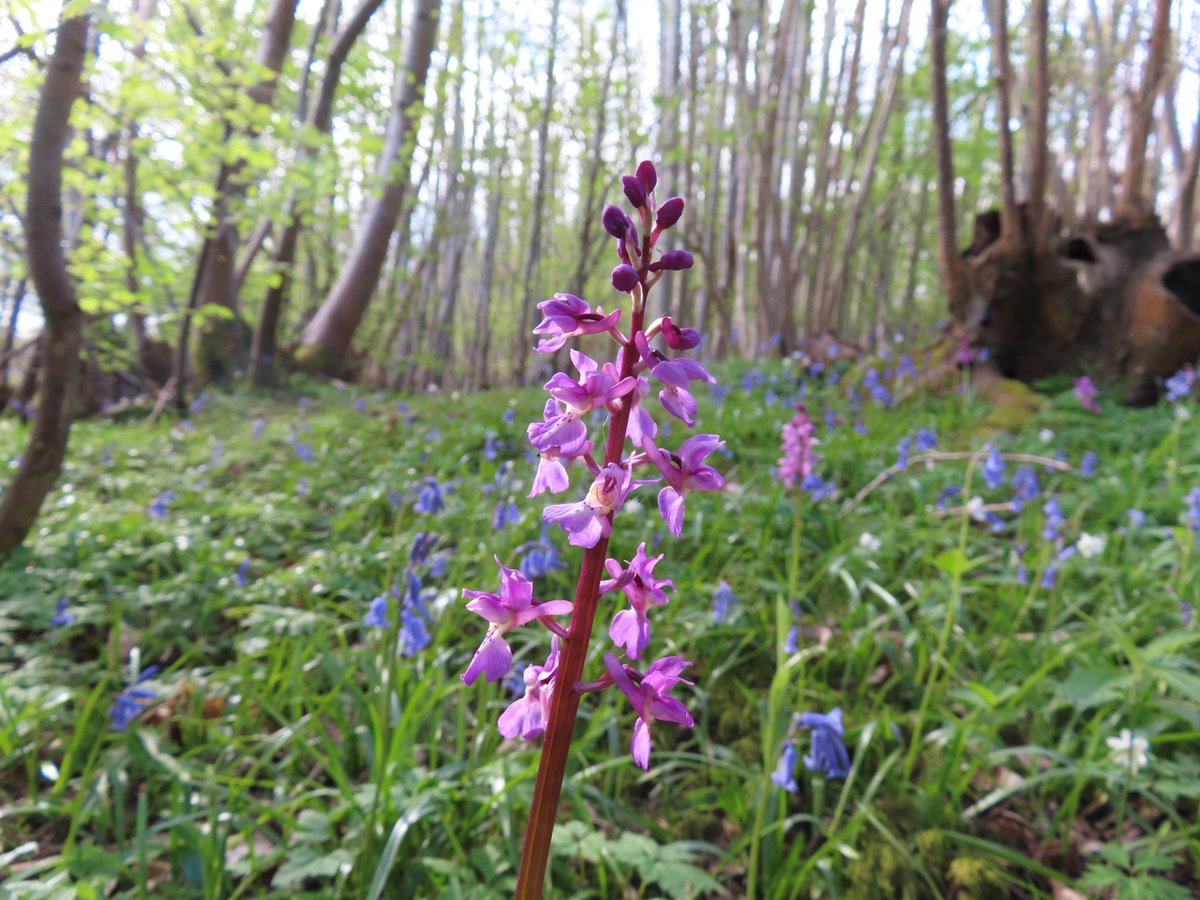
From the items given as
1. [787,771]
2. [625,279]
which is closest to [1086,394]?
[787,771]

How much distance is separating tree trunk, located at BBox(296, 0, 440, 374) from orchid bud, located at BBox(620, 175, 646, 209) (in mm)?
8363

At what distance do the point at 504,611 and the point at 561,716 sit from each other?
14cm

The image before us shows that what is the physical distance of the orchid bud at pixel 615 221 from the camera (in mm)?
755

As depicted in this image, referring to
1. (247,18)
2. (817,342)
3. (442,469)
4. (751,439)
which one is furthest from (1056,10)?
(442,469)

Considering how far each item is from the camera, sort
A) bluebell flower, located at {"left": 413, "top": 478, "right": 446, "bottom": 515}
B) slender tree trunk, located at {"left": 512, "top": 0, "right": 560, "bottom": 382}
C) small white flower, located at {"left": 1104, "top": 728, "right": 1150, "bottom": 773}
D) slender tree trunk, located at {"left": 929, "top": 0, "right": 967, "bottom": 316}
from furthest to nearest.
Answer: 1. slender tree trunk, located at {"left": 512, "top": 0, "right": 560, "bottom": 382}
2. slender tree trunk, located at {"left": 929, "top": 0, "right": 967, "bottom": 316}
3. bluebell flower, located at {"left": 413, "top": 478, "right": 446, "bottom": 515}
4. small white flower, located at {"left": 1104, "top": 728, "right": 1150, "bottom": 773}

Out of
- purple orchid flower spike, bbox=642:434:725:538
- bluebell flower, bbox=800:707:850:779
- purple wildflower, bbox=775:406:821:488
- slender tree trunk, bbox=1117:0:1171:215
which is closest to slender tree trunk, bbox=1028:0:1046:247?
slender tree trunk, bbox=1117:0:1171:215

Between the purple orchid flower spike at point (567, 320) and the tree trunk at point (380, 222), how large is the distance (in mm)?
8343

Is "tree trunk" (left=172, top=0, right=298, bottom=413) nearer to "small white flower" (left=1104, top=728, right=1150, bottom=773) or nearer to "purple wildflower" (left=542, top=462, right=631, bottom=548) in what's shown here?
"purple wildflower" (left=542, top=462, right=631, bottom=548)

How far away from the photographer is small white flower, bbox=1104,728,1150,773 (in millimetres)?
1723

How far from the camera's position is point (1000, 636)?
2674mm

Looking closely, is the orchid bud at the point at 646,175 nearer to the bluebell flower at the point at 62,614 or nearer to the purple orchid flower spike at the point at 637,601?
the purple orchid flower spike at the point at 637,601

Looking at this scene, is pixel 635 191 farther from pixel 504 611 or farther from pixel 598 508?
pixel 504 611

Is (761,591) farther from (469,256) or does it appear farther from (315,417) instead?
(469,256)

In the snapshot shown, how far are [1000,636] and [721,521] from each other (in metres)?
1.35
